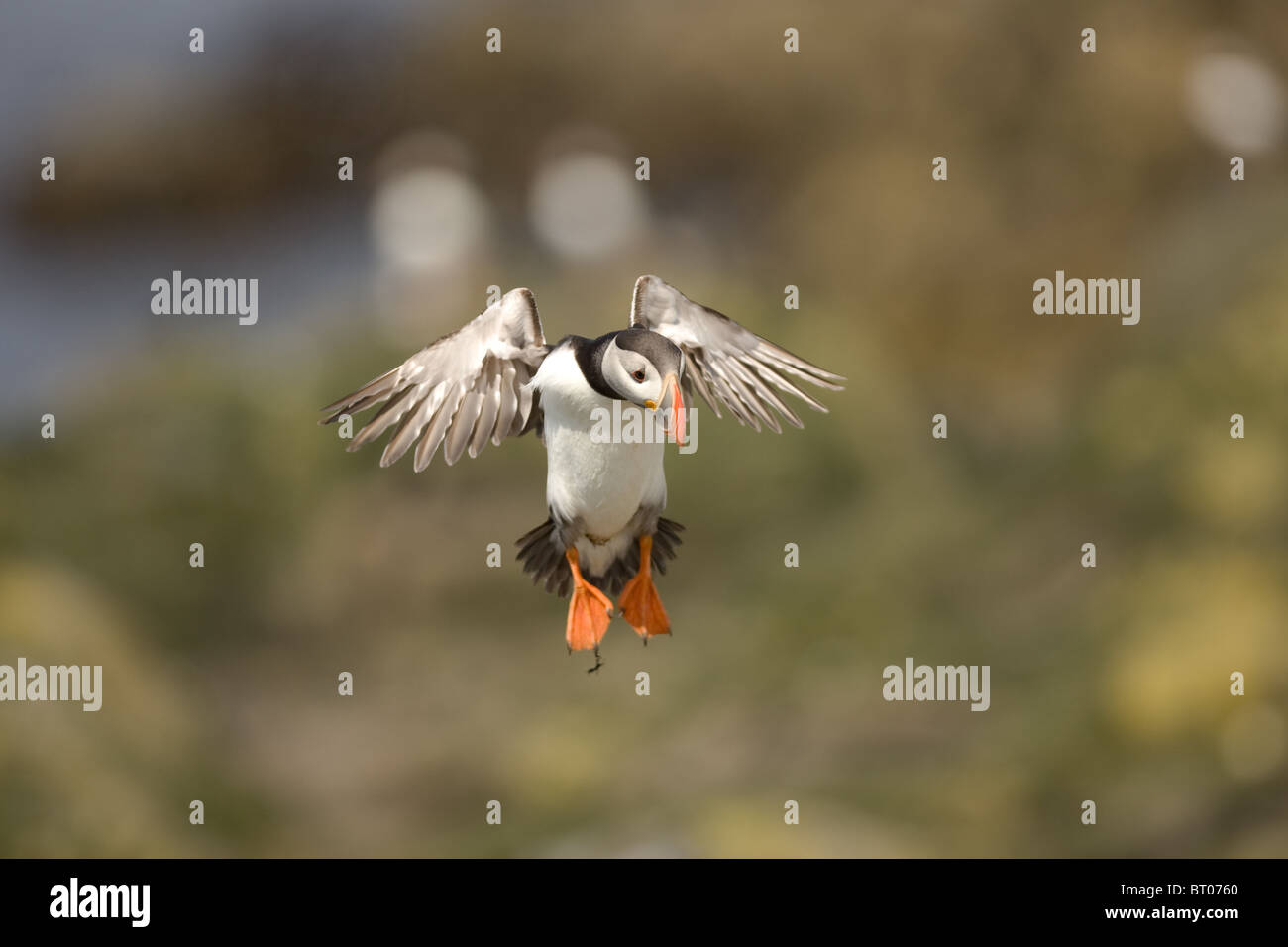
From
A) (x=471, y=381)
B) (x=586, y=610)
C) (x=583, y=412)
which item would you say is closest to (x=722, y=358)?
(x=583, y=412)

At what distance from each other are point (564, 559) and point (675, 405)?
1.22m

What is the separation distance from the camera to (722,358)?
471cm

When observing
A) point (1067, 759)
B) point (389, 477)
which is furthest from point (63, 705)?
point (1067, 759)

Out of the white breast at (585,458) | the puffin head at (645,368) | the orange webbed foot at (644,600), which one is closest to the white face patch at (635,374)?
the puffin head at (645,368)

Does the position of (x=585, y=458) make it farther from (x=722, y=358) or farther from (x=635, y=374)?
(x=722, y=358)

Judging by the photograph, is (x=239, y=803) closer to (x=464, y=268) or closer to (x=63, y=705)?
(x=63, y=705)

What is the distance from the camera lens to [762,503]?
41.4ft

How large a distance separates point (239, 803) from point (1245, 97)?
11.6 m

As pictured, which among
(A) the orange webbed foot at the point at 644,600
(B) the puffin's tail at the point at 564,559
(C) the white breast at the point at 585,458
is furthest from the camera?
(B) the puffin's tail at the point at 564,559

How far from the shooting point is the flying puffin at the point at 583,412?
421 centimetres

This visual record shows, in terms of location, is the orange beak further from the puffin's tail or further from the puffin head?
the puffin's tail

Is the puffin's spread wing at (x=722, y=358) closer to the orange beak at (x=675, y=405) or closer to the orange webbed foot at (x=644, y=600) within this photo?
the orange webbed foot at (x=644, y=600)

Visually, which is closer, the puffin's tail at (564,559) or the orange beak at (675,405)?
the orange beak at (675,405)

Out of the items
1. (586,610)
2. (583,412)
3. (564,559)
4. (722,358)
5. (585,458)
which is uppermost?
(722,358)
